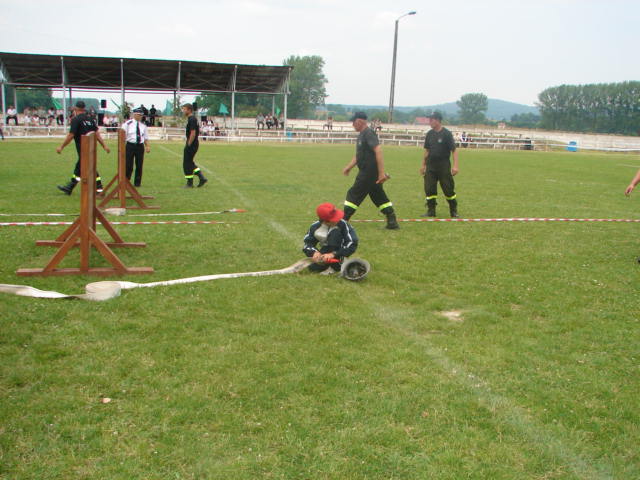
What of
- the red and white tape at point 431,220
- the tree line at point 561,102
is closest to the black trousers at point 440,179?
the red and white tape at point 431,220

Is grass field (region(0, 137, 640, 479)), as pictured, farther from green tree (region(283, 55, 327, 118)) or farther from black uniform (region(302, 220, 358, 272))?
green tree (region(283, 55, 327, 118))

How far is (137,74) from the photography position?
43.0m

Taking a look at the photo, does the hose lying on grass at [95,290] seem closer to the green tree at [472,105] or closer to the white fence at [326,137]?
the white fence at [326,137]

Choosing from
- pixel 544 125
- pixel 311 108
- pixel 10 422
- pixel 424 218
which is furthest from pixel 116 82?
pixel 544 125

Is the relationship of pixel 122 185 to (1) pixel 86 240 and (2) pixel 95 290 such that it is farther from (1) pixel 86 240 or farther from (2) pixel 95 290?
(2) pixel 95 290

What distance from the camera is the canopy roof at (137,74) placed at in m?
40.6

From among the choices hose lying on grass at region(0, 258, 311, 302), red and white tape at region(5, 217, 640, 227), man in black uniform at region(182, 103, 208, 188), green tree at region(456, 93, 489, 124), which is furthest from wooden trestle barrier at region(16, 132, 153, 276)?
green tree at region(456, 93, 489, 124)

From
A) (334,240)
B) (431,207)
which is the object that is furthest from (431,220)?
(334,240)

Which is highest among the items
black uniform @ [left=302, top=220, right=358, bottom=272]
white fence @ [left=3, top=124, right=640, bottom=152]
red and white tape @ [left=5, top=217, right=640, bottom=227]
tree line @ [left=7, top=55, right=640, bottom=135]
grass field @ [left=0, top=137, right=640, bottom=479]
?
tree line @ [left=7, top=55, right=640, bottom=135]

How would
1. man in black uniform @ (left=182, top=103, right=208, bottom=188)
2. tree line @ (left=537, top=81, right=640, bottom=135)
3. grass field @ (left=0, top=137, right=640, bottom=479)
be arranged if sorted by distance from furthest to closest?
tree line @ (left=537, top=81, right=640, bottom=135)
man in black uniform @ (left=182, top=103, right=208, bottom=188)
grass field @ (left=0, top=137, right=640, bottom=479)

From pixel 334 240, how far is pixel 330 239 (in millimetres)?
47

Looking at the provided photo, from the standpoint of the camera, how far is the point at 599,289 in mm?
6660

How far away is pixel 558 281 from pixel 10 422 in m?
5.84

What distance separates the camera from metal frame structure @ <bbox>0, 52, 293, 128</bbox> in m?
40.5
